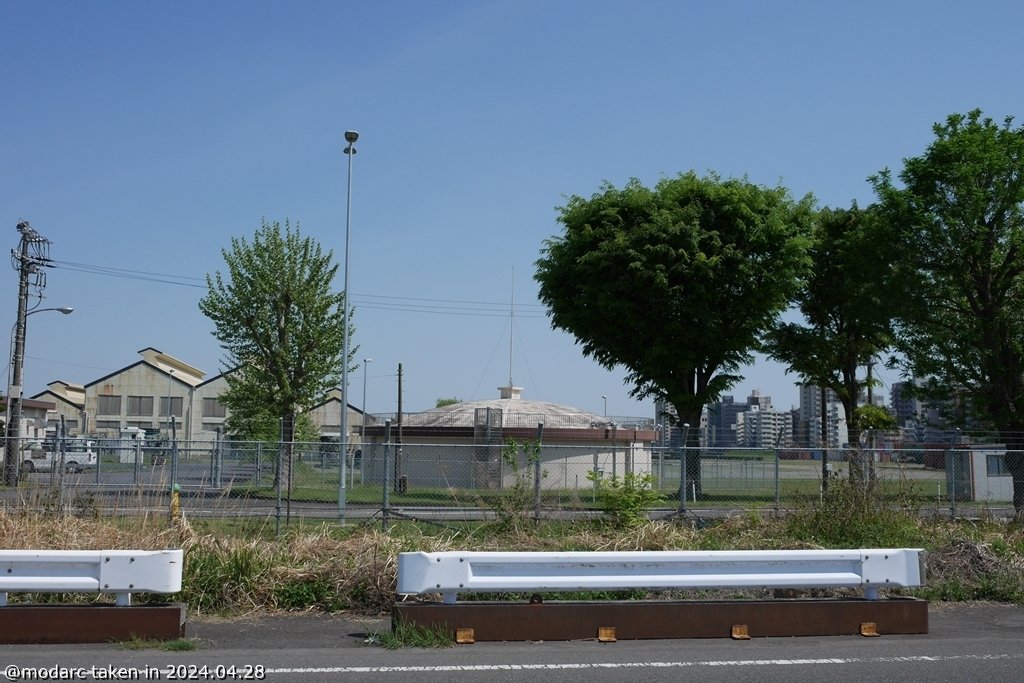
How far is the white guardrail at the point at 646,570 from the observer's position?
7977 mm

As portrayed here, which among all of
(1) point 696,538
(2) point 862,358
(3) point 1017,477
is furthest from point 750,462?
(2) point 862,358

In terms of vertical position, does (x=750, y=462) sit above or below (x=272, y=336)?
below

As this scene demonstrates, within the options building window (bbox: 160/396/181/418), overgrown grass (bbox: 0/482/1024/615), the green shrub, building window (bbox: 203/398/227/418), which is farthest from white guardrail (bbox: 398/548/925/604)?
building window (bbox: 160/396/181/418)

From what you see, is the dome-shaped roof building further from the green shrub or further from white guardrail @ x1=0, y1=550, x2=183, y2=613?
white guardrail @ x1=0, y1=550, x2=183, y2=613

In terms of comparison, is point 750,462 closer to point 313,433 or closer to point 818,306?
point 818,306

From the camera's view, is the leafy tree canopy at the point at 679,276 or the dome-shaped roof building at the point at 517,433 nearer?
the leafy tree canopy at the point at 679,276

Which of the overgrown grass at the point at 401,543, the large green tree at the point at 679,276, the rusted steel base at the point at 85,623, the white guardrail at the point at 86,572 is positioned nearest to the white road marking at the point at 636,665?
the rusted steel base at the point at 85,623

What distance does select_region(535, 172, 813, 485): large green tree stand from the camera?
30016mm

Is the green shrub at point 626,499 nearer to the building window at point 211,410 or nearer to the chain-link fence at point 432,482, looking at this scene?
the chain-link fence at point 432,482

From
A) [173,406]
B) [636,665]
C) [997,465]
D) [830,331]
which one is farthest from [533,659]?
[173,406]

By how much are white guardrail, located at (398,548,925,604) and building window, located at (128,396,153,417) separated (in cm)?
7641

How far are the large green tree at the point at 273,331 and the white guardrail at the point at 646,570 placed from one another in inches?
957

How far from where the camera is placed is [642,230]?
30078mm

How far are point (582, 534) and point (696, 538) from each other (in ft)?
4.95
